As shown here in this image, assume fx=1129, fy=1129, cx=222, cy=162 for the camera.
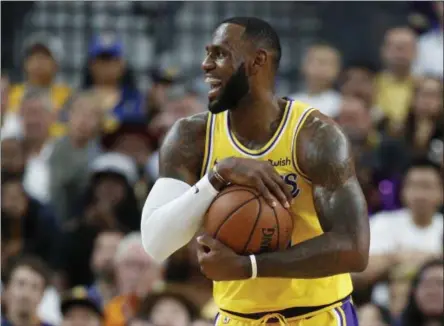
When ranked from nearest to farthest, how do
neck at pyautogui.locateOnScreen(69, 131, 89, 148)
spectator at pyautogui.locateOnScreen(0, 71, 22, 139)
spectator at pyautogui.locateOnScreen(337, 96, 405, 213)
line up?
1. spectator at pyautogui.locateOnScreen(337, 96, 405, 213)
2. neck at pyautogui.locateOnScreen(69, 131, 89, 148)
3. spectator at pyautogui.locateOnScreen(0, 71, 22, 139)

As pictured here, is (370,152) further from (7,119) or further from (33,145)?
(7,119)

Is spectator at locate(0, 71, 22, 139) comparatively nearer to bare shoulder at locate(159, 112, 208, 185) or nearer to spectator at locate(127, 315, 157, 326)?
spectator at locate(127, 315, 157, 326)

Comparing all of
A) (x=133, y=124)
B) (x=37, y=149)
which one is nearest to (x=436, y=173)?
(x=133, y=124)

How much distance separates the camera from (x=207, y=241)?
5.08m

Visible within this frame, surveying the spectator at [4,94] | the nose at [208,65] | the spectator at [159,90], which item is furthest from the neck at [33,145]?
the nose at [208,65]

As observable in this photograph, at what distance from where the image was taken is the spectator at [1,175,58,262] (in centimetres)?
954

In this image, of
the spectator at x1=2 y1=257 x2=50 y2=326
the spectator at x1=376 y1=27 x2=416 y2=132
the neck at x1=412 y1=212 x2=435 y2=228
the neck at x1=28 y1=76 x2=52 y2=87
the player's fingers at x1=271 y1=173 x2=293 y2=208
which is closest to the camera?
the player's fingers at x1=271 y1=173 x2=293 y2=208

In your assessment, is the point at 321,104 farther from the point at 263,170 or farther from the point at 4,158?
the point at 263,170

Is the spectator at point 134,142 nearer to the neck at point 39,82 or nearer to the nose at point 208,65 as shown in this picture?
the neck at point 39,82

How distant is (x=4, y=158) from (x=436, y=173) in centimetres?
374

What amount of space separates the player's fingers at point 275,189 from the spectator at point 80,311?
3.44 m

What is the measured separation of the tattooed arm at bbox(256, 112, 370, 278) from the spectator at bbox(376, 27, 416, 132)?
5.33 metres

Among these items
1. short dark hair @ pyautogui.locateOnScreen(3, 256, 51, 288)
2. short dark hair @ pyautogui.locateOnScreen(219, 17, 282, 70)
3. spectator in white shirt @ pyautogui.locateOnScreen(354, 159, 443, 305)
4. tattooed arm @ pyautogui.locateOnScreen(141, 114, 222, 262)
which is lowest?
short dark hair @ pyautogui.locateOnScreen(3, 256, 51, 288)

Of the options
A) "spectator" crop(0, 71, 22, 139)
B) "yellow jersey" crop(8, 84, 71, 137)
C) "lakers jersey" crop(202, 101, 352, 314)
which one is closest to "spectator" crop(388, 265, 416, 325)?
"lakers jersey" crop(202, 101, 352, 314)
